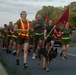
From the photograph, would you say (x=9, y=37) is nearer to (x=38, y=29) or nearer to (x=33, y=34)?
(x=33, y=34)

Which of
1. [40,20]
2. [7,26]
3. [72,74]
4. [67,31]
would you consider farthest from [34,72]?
[7,26]

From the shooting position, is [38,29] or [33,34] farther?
[33,34]

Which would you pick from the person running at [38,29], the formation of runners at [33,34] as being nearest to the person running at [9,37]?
the formation of runners at [33,34]

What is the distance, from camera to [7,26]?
22.3 m

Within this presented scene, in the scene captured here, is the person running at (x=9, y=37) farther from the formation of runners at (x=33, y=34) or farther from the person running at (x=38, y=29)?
the person running at (x=38, y=29)

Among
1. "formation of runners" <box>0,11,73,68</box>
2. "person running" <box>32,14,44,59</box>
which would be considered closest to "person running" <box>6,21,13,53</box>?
"formation of runners" <box>0,11,73,68</box>

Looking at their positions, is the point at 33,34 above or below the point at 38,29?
below

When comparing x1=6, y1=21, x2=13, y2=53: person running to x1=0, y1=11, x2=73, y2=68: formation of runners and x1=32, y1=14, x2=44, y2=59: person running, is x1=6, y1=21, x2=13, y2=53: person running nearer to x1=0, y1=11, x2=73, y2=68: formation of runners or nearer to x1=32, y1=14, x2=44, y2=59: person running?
x1=0, y1=11, x2=73, y2=68: formation of runners

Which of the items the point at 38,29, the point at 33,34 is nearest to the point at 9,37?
the point at 33,34

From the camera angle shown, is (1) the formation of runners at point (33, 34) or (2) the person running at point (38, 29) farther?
(2) the person running at point (38, 29)

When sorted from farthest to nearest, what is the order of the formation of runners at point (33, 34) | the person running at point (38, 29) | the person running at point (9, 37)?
the person running at point (9, 37), the person running at point (38, 29), the formation of runners at point (33, 34)

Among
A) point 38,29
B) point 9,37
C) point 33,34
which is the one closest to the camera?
point 38,29

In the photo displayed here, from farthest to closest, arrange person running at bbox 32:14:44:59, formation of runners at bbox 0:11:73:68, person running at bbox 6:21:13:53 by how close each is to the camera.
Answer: person running at bbox 6:21:13:53, person running at bbox 32:14:44:59, formation of runners at bbox 0:11:73:68

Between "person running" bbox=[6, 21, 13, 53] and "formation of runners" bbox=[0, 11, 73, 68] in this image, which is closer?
"formation of runners" bbox=[0, 11, 73, 68]
